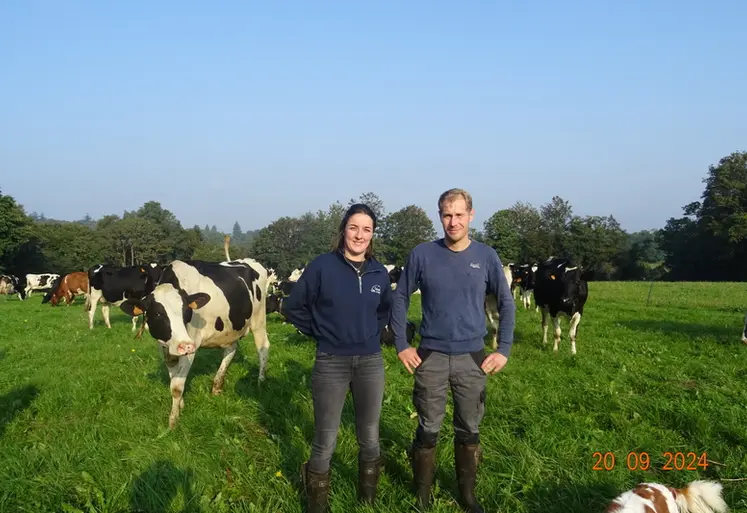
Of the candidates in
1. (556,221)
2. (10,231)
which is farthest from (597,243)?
(10,231)

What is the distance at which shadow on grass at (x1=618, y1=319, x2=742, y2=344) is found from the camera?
10938mm

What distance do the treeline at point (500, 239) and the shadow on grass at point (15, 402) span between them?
43808 millimetres

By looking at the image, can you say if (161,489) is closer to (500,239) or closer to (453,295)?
(453,295)

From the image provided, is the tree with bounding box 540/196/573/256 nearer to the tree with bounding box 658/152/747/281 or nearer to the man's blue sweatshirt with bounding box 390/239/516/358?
the tree with bounding box 658/152/747/281

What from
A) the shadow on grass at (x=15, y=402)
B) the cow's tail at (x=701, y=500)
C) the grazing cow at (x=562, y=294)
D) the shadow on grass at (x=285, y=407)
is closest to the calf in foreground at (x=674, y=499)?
the cow's tail at (x=701, y=500)

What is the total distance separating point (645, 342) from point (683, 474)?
678 centimetres

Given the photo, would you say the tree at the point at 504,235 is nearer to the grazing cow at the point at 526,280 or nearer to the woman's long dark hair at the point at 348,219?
the grazing cow at the point at 526,280

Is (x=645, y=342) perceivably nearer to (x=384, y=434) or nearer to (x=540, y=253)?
(x=384, y=434)

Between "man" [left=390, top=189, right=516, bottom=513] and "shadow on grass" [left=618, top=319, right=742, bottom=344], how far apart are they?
355 inches

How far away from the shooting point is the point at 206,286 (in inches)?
269

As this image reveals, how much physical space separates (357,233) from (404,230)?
6797 centimetres

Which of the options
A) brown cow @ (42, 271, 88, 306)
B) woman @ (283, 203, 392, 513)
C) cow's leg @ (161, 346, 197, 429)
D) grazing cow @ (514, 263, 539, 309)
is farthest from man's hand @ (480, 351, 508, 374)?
brown cow @ (42, 271, 88, 306)

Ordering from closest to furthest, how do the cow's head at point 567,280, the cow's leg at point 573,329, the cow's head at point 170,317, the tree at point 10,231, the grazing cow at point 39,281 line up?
the cow's head at point 170,317 < the cow's leg at point 573,329 < the cow's head at point 567,280 < the grazing cow at point 39,281 < the tree at point 10,231

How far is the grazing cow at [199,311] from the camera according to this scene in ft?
18.3
